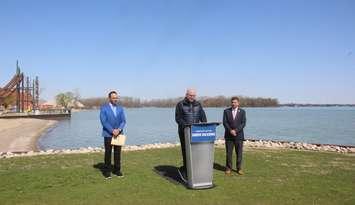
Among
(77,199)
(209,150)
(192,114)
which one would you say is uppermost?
(192,114)

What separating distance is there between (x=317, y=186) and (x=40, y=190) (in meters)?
5.72

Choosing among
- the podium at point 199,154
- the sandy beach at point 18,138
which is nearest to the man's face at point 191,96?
the podium at point 199,154

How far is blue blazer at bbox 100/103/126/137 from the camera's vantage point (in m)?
9.91

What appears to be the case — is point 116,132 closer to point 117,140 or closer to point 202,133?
point 117,140

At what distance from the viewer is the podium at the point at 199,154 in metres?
8.82

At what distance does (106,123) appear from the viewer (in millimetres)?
9930

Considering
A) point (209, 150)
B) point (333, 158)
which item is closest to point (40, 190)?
point (209, 150)

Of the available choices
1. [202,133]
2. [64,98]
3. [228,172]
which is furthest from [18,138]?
[64,98]

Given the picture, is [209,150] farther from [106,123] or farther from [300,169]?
[300,169]

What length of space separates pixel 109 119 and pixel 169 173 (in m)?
2.04

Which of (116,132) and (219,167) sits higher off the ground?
(116,132)

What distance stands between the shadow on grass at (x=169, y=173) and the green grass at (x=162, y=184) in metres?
0.16

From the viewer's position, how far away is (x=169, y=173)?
10656 mm

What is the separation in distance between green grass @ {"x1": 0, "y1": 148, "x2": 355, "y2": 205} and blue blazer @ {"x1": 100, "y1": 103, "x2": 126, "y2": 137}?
3.65 feet
